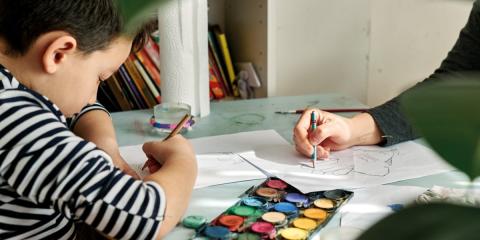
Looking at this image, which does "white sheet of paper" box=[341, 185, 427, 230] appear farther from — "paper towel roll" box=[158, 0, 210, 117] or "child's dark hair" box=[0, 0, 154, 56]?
"paper towel roll" box=[158, 0, 210, 117]

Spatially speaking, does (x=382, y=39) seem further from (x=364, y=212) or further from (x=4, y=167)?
(x=4, y=167)

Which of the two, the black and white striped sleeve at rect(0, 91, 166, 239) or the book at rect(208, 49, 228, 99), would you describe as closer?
the black and white striped sleeve at rect(0, 91, 166, 239)

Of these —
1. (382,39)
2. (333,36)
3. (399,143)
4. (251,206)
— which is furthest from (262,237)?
(382,39)

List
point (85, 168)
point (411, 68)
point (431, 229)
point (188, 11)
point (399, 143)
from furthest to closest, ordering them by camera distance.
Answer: point (411, 68)
point (188, 11)
point (399, 143)
point (85, 168)
point (431, 229)

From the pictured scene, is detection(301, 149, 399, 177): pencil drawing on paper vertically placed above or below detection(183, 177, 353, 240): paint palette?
below

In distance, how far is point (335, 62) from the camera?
161cm

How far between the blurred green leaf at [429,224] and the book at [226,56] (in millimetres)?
1413

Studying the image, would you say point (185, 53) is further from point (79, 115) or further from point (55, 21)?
point (55, 21)

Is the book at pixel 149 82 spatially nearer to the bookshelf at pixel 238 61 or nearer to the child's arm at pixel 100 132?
the bookshelf at pixel 238 61

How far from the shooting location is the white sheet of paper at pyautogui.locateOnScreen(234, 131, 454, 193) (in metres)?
0.96

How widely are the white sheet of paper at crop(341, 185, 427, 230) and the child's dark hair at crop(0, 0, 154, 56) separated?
0.42 meters

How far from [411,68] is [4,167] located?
1.31m

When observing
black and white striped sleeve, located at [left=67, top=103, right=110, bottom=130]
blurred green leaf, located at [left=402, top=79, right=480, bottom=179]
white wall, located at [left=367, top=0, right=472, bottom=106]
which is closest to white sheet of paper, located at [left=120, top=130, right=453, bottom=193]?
black and white striped sleeve, located at [left=67, top=103, right=110, bottom=130]

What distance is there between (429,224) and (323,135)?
2.93 feet
